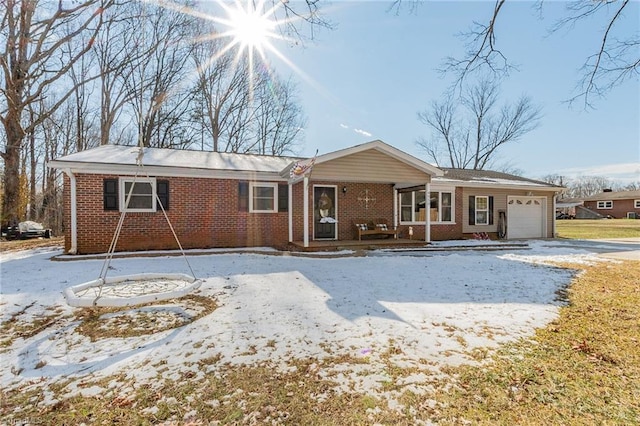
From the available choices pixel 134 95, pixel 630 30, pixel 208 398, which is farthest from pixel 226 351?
pixel 134 95

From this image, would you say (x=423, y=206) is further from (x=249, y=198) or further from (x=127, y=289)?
(x=127, y=289)

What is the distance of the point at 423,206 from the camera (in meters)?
13.6

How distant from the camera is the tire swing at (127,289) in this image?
4.18m

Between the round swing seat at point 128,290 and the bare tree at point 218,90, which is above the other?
the bare tree at point 218,90

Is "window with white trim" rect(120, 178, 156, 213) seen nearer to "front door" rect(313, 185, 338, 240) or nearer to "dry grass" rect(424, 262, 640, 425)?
"front door" rect(313, 185, 338, 240)

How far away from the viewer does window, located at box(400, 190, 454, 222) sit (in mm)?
13414

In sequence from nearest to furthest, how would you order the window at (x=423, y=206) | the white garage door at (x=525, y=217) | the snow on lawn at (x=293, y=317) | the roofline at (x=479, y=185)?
1. the snow on lawn at (x=293, y=317)
2. the roofline at (x=479, y=185)
3. the window at (x=423, y=206)
4. the white garage door at (x=525, y=217)

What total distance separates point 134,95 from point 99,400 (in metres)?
24.0

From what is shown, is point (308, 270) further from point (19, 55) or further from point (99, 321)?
point (19, 55)

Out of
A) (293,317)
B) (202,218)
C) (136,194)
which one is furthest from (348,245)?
(136,194)

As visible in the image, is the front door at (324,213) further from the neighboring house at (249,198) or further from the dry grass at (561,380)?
the dry grass at (561,380)

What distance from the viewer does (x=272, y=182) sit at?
11297mm

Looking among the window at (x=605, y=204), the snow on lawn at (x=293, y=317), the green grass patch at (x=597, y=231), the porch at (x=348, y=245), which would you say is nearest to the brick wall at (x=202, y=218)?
the porch at (x=348, y=245)

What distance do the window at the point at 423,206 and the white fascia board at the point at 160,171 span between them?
5417 millimetres
